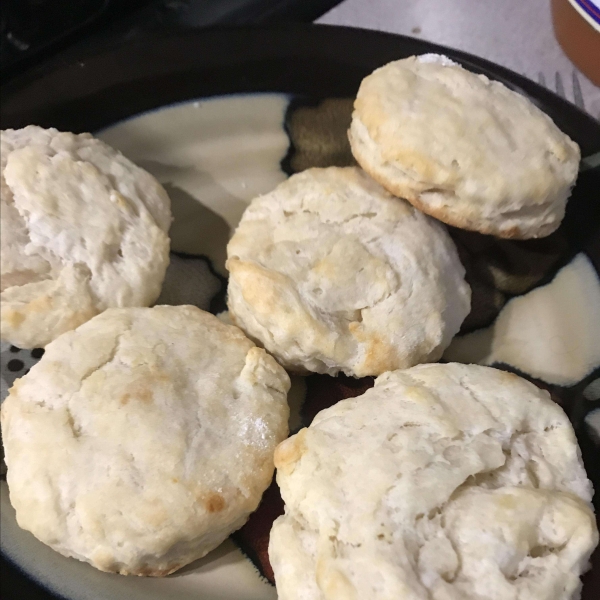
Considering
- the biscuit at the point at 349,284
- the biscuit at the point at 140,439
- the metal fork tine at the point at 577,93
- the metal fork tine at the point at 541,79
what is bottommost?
the biscuit at the point at 140,439

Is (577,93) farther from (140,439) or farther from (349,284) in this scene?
(140,439)

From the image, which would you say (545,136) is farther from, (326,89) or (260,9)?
(260,9)

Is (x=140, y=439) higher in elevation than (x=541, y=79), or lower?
lower

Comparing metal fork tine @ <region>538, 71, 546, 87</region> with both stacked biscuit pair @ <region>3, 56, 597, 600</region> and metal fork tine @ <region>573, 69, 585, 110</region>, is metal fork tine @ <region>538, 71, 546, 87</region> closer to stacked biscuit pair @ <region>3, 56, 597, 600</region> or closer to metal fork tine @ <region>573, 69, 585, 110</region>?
metal fork tine @ <region>573, 69, 585, 110</region>

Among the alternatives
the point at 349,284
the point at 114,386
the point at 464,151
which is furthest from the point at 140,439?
the point at 464,151

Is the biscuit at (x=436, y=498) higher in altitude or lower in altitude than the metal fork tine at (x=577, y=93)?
lower

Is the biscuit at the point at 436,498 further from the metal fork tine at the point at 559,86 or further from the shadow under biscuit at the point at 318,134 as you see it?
the metal fork tine at the point at 559,86

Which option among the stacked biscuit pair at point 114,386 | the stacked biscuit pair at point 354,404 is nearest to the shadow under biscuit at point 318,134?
the stacked biscuit pair at point 354,404
